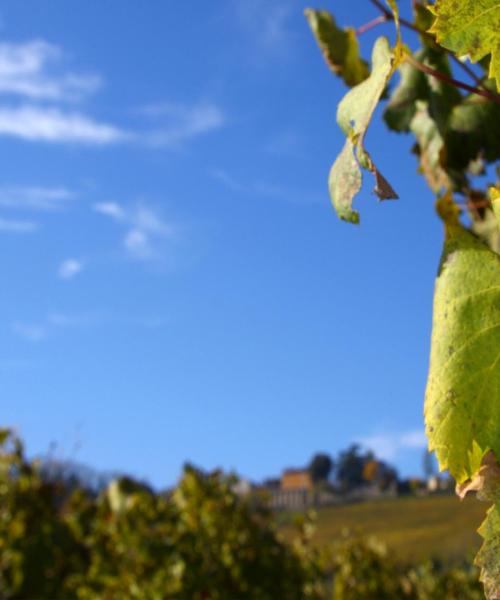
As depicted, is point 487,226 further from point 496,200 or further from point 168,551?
point 168,551

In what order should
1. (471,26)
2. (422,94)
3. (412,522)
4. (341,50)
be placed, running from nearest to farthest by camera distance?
(471,26) → (422,94) → (341,50) → (412,522)

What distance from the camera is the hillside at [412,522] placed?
→ 2933cm

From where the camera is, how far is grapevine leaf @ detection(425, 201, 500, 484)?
0.88m

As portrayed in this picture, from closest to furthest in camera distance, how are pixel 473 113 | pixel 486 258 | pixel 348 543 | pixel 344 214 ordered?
pixel 486 258 → pixel 344 214 → pixel 473 113 → pixel 348 543

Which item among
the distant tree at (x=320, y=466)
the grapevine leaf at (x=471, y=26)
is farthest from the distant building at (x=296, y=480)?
the grapevine leaf at (x=471, y=26)

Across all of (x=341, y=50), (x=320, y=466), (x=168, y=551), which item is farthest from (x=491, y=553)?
(x=320, y=466)

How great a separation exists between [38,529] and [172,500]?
39.9 inches

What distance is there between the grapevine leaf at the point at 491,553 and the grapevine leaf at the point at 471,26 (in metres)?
0.38

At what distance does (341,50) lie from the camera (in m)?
1.94

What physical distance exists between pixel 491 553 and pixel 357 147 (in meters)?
0.43

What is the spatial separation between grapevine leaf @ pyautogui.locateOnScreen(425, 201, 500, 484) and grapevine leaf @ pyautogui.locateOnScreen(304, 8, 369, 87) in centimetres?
103

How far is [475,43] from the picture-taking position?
84cm

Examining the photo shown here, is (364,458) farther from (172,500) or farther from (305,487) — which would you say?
(172,500)

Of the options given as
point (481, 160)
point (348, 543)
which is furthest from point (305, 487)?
point (481, 160)
